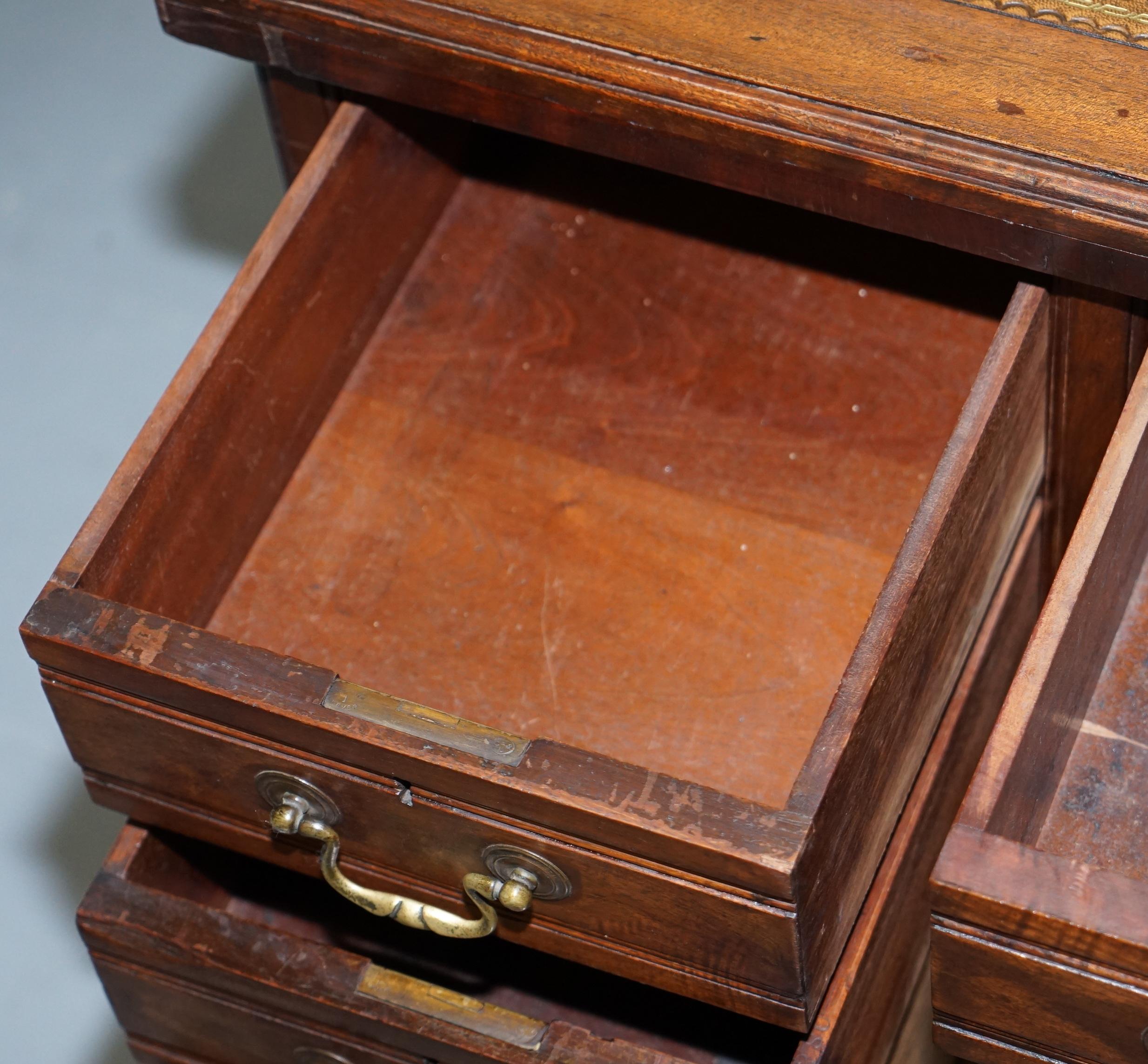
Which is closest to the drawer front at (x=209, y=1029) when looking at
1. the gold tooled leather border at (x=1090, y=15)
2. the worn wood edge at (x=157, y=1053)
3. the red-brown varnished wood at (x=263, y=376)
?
the worn wood edge at (x=157, y=1053)

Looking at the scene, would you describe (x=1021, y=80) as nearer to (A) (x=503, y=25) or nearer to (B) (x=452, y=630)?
(A) (x=503, y=25)

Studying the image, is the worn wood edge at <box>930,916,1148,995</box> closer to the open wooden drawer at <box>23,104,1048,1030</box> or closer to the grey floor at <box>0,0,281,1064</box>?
the open wooden drawer at <box>23,104,1048,1030</box>

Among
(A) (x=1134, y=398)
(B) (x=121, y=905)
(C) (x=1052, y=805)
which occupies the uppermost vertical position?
(A) (x=1134, y=398)

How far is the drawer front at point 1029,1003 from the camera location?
92 centimetres

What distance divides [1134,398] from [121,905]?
66cm

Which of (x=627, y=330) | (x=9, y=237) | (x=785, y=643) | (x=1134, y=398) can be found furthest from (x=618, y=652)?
(x=9, y=237)

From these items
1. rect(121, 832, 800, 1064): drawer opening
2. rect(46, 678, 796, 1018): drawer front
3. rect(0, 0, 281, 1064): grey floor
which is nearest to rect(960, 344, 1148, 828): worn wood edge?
rect(46, 678, 796, 1018): drawer front

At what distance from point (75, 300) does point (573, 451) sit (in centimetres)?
65

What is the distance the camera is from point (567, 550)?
1.30 m

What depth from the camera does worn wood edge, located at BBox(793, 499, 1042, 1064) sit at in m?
1.16

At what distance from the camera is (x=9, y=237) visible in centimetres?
183

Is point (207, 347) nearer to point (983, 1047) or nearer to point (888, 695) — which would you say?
point (888, 695)

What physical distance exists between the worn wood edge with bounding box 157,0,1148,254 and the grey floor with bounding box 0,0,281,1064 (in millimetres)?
596

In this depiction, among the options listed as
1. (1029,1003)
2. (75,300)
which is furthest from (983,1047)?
(75,300)
